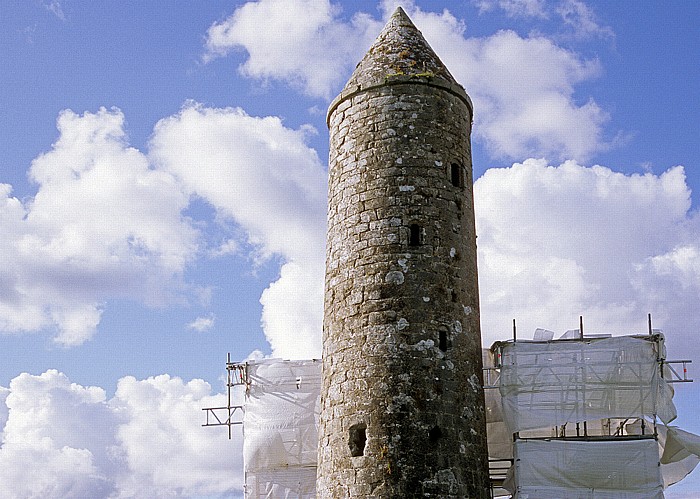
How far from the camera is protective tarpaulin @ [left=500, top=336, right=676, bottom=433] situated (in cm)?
1697

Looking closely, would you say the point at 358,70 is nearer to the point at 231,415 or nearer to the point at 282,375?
the point at 282,375

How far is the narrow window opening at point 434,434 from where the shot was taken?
571 inches

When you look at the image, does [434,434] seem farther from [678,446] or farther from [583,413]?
[678,446]

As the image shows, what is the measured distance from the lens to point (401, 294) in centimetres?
1513

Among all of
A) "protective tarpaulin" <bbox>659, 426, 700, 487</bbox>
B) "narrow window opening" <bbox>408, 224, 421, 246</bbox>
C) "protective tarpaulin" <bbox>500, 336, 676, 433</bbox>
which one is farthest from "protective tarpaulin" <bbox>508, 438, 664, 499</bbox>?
"narrow window opening" <bbox>408, 224, 421, 246</bbox>

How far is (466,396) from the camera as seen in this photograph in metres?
15.2

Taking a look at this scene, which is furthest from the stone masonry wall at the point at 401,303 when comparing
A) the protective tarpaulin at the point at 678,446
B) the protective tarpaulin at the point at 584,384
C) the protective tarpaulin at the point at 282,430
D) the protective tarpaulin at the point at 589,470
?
the protective tarpaulin at the point at 282,430

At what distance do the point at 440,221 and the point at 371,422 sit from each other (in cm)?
344

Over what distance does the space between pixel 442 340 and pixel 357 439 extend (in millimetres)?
2002

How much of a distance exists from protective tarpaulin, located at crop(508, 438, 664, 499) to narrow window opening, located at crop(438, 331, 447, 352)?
2873mm

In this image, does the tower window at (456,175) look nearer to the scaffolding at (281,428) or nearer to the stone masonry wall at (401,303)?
the stone masonry wall at (401,303)

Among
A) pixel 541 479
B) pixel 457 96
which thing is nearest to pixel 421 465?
pixel 541 479

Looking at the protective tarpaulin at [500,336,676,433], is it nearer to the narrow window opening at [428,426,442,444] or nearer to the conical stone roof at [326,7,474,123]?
the narrow window opening at [428,426,442,444]

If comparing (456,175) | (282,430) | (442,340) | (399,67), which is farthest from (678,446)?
(399,67)
